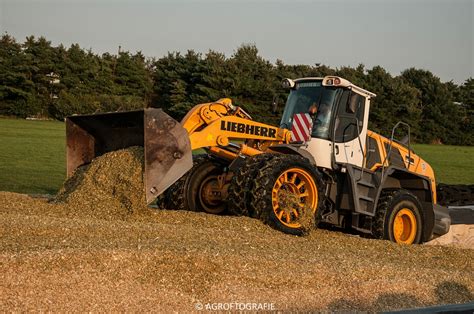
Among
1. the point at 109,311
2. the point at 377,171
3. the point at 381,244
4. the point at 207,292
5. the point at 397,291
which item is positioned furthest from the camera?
the point at 377,171

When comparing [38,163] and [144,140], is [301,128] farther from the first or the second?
[38,163]

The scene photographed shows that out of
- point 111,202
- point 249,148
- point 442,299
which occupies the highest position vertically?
point 249,148

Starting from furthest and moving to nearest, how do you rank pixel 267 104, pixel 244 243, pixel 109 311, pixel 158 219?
1. pixel 267 104
2. pixel 158 219
3. pixel 244 243
4. pixel 109 311

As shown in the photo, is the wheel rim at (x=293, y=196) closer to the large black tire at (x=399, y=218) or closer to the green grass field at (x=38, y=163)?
the large black tire at (x=399, y=218)

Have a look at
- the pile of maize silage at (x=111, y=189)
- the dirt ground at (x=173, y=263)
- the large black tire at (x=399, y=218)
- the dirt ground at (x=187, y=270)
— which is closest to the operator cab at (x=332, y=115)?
the large black tire at (x=399, y=218)

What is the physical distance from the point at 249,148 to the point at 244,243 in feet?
8.67

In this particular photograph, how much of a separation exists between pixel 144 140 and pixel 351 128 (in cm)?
370

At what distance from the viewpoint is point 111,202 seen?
8875mm

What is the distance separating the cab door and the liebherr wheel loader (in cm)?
2

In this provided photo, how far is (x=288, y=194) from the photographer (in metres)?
9.24

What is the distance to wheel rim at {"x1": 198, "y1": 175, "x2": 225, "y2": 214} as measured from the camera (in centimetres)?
1067

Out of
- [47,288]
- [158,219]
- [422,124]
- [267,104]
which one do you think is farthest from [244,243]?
[422,124]

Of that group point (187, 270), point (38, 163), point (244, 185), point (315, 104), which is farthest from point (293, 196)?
point (38, 163)

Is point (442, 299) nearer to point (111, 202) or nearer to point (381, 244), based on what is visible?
point (381, 244)
